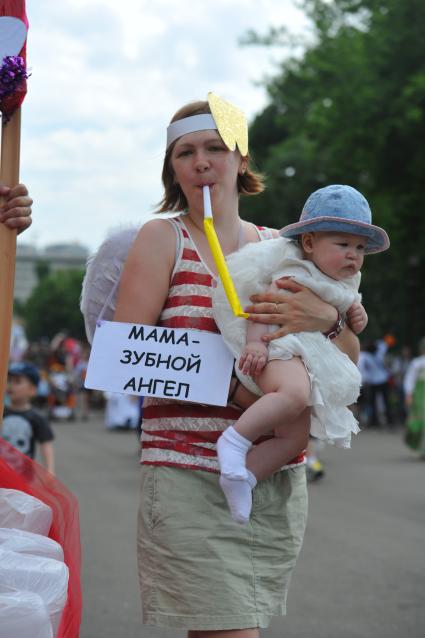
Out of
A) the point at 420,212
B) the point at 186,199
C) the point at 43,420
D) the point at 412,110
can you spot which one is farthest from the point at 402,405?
the point at 186,199

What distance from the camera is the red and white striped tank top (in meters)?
3.01

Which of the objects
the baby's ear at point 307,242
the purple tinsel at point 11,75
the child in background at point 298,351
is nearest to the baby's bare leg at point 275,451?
the child in background at point 298,351

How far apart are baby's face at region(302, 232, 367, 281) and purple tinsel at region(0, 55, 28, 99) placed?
0.88 metres

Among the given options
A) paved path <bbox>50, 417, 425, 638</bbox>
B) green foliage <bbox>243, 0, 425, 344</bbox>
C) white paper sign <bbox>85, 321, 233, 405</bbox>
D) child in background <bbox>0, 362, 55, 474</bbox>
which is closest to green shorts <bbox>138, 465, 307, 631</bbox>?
white paper sign <bbox>85, 321, 233, 405</bbox>

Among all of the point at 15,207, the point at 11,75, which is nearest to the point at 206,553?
the point at 15,207

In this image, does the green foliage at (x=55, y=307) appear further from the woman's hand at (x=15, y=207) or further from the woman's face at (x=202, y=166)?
the woman's hand at (x=15, y=207)

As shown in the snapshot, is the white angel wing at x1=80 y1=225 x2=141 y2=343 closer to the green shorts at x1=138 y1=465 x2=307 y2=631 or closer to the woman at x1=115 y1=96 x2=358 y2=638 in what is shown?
the woman at x1=115 y1=96 x2=358 y2=638

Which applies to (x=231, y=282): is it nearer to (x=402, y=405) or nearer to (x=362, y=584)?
(x=362, y=584)

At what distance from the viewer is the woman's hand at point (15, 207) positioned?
2.92 meters

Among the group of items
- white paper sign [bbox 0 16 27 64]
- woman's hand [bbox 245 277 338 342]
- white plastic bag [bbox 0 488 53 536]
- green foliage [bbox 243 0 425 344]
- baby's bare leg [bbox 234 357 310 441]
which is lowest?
white plastic bag [bbox 0 488 53 536]

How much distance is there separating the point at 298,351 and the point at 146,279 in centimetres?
46

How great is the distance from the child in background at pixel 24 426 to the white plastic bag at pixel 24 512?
13.5 ft

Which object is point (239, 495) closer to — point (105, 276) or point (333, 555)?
point (105, 276)

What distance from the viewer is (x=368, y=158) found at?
23688 mm
